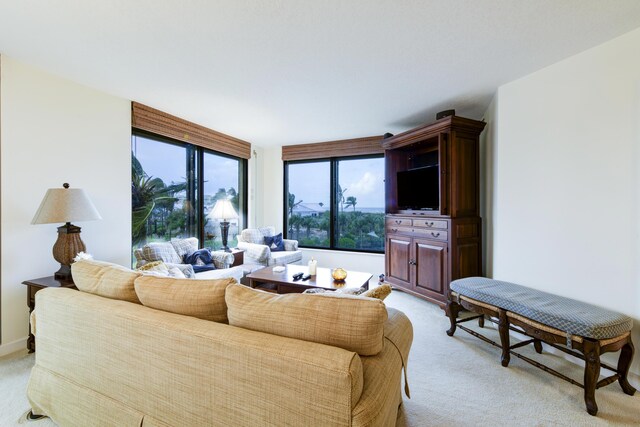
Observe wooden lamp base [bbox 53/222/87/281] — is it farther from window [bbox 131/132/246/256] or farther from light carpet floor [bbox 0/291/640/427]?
window [bbox 131/132/246/256]

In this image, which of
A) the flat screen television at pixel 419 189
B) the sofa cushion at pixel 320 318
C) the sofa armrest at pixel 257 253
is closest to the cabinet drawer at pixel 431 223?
the flat screen television at pixel 419 189

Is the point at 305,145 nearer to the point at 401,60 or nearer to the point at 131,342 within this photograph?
the point at 401,60

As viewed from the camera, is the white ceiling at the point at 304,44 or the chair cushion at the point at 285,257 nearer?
the white ceiling at the point at 304,44

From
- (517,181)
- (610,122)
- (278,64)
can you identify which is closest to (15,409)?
(278,64)

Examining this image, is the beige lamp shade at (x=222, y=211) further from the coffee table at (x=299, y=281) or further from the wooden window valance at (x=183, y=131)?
the coffee table at (x=299, y=281)

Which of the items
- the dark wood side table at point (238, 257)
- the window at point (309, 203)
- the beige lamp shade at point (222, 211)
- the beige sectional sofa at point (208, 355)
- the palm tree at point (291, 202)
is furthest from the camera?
the palm tree at point (291, 202)

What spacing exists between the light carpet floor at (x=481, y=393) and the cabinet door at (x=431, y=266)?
33.1 inches

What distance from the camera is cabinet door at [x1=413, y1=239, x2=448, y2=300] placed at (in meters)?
3.17

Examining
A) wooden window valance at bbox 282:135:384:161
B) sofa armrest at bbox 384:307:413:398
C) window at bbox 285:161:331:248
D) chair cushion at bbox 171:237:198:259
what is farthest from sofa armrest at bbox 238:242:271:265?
sofa armrest at bbox 384:307:413:398

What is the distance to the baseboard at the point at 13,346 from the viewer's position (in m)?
2.25

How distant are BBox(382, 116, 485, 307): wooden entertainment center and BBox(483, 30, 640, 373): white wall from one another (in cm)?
39

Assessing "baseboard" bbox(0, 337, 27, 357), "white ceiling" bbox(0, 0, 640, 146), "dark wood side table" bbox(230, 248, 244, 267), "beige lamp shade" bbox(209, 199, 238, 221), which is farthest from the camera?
"beige lamp shade" bbox(209, 199, 238, 221)

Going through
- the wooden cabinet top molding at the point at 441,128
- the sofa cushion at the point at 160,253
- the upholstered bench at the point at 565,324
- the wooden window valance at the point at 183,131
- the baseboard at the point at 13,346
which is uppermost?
the wooden window valance at the point at 183,131

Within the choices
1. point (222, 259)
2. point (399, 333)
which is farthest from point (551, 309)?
point (222, 259)
